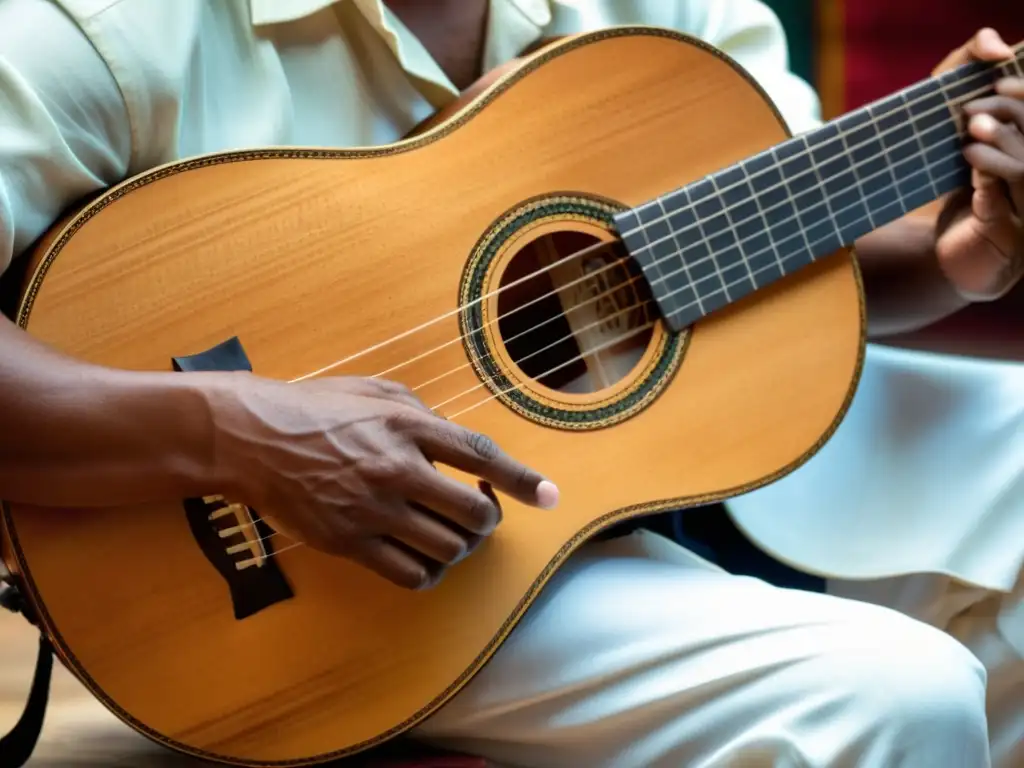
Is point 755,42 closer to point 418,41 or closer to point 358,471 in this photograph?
point 418,41

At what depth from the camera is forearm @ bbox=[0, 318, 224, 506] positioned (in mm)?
677

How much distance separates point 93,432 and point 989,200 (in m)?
0.78

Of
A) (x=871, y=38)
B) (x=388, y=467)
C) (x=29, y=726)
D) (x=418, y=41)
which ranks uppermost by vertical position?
(x=418, y=41)

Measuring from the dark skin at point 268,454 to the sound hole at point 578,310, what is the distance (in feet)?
0.62

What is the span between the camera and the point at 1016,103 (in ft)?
3.06

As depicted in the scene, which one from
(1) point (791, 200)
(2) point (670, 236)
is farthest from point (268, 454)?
(1) point (791, 200)

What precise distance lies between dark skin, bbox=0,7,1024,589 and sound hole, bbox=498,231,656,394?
0.62 ft

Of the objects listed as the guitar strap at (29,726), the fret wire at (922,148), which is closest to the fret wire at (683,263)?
the fret wire at (922,148)

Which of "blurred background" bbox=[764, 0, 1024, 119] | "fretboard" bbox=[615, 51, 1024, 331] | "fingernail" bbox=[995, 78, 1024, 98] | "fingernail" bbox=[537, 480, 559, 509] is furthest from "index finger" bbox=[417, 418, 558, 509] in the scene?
"blurred background" bbox=[764, 0, 1024, 119]

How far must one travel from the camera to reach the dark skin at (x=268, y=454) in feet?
2.24

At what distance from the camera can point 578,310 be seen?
2.92ft

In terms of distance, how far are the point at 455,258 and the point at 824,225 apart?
329mm

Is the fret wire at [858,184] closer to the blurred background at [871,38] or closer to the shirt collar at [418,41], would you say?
the shirt collar at [418,41]

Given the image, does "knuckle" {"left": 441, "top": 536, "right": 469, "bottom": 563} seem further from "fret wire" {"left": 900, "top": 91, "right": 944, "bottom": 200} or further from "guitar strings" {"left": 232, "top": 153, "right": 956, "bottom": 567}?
"fret wire" {"left": 900, "top": 91, "right": 944, "bottom": 200}
